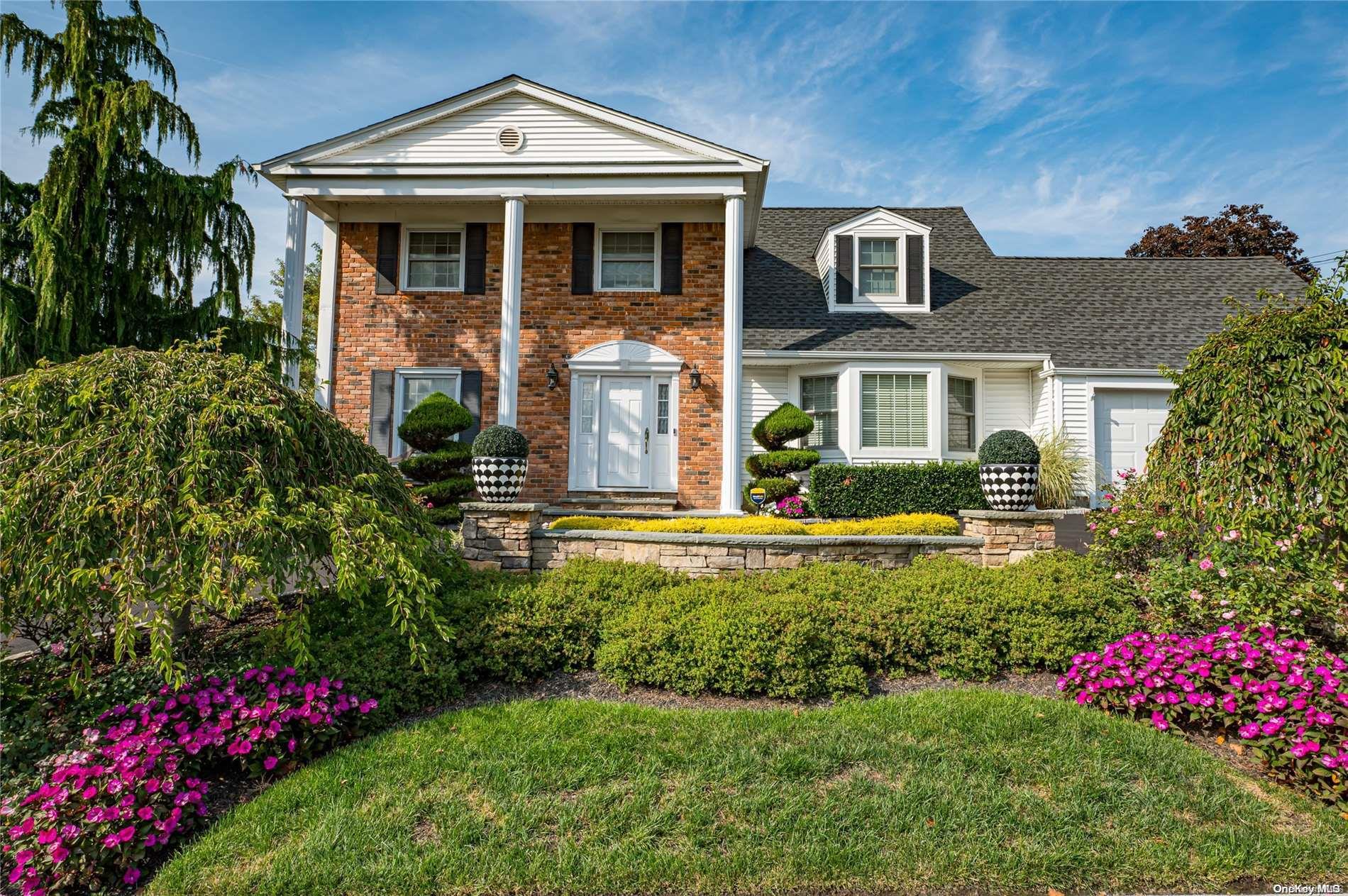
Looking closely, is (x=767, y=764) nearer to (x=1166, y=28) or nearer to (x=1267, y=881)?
(x=1267, y=881)

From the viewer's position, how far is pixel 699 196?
1070 cm

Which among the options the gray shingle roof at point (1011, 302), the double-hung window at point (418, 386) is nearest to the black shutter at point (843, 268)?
the gray shingle roof at point (1011, 302)

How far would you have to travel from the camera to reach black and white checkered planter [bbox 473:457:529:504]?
641 cm

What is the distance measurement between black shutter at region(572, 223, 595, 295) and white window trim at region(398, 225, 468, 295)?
1.92 m

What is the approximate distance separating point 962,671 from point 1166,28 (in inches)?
291

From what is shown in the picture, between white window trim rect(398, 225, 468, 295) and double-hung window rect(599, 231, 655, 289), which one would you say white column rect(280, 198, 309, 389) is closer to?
white window trim rect(398, 225, 468, 295)

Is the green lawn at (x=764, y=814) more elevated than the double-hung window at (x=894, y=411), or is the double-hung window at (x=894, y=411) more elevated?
the double-hung window at (x=894, y=411)

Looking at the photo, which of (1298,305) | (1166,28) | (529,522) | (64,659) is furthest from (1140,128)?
(64,659)

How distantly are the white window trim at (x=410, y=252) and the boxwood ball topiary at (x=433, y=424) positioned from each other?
289 centimetres

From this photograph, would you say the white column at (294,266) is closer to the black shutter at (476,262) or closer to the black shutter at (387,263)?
the black shutter at (387,263)

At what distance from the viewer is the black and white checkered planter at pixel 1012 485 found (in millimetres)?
6281

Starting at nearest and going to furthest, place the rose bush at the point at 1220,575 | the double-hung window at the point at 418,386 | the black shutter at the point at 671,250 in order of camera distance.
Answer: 1. the rose bush at the point at 1220,575
2. the double-hung window at the point at 418,386
3. the black shutter at the point at 671,250

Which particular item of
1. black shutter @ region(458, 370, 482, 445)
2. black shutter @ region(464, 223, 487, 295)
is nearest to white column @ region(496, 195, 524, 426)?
black shutter @ region(458, 370, 482, 445)

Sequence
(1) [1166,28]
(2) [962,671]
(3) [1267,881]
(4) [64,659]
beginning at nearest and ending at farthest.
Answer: (3) [1267,881] → (4) [64,659] → (2) [962,671] → (1) [1166,28]
